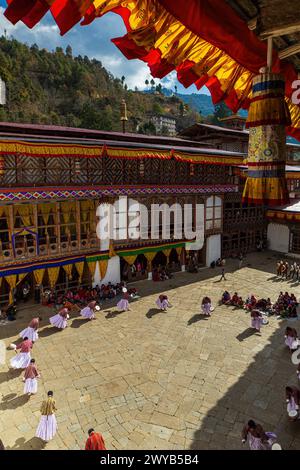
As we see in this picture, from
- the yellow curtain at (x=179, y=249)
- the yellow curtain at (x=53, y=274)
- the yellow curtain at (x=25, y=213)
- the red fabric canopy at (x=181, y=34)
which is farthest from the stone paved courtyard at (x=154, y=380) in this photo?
the red fabric canopy at (x=181, y=34)

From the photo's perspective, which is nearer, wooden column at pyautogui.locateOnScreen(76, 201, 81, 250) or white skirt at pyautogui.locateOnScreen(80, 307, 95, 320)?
white skirt at pyautogui.locateOnScreen(80, 307, 95, 320)

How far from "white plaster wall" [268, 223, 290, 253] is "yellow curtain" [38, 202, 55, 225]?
2112cm

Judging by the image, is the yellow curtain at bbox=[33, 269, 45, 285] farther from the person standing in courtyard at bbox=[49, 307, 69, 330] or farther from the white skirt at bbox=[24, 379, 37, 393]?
the white skirt at bbox=[24, 379, 37, 393]

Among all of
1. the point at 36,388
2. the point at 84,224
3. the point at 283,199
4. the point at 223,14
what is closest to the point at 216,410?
the point at 36,388

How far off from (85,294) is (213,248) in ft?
39.1

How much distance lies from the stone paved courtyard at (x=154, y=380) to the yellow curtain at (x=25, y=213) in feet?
15.8

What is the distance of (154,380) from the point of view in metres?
11.8

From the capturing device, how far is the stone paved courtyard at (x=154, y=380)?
30.4 feet

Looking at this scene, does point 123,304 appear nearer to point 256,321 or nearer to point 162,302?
point 162,302

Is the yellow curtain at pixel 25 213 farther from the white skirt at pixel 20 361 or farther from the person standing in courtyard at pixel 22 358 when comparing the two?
the white skirt at pixel 20 361

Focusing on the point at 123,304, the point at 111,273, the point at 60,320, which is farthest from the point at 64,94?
the point at 60,320

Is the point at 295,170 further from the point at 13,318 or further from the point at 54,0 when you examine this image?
the point at 54,0

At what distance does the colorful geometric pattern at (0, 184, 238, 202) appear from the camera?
16.1 m

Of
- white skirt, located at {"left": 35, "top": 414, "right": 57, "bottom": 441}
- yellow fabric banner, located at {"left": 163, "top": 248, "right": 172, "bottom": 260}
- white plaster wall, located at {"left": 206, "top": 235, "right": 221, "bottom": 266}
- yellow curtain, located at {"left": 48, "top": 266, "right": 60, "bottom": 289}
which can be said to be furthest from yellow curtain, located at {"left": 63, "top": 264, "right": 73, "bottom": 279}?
white plaster wall, located at {"left": 206, "top": 235, "right": 221, "bottom": 266}
